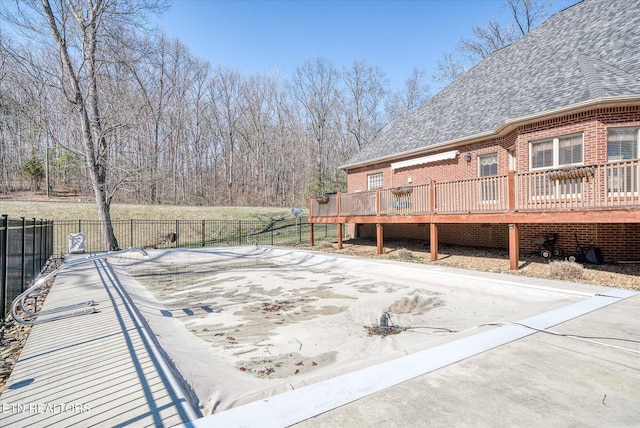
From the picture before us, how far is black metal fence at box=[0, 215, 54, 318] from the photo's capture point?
209 inches

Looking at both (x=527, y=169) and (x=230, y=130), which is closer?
(x=527, y=169)

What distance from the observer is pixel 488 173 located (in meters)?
12.2

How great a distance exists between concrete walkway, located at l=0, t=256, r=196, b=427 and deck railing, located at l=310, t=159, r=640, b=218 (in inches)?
353

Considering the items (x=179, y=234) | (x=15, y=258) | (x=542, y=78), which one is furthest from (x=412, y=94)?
(x=15, y=258)

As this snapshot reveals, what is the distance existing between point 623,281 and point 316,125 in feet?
110

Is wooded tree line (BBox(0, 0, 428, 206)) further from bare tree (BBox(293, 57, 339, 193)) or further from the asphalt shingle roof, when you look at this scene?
the asphalt shingle roof

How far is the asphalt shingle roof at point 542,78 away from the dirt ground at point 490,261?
4.14 meters

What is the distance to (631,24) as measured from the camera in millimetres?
10945

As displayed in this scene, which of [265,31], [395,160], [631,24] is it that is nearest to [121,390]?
[395,160]

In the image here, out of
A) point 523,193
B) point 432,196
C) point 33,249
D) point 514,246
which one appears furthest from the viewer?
point 432,196

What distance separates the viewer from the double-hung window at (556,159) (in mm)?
8492

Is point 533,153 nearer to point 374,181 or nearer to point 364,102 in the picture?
point 374,181

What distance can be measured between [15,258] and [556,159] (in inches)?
515

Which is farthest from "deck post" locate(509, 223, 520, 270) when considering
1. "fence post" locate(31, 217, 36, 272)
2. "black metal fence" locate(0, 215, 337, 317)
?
"fence post" locate(31, 217, 36, 272)
